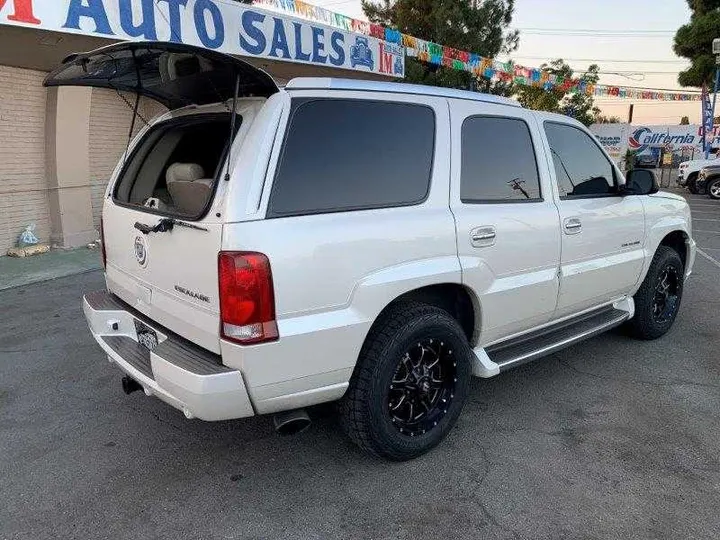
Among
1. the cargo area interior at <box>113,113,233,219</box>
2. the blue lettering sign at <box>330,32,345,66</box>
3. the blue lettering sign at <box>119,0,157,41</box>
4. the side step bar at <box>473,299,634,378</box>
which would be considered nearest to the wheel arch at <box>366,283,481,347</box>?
the side step bar at <box>473,299,634,378</box>

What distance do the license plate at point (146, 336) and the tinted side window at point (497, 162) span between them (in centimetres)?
182

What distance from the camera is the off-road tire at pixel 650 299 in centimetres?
460

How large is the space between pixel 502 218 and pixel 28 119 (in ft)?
28.3

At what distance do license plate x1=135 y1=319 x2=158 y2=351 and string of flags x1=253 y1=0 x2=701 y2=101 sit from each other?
305 inches

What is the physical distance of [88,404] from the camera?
3742 millimetres

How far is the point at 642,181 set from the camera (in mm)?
4188

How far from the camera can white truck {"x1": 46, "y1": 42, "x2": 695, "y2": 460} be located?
239 cm

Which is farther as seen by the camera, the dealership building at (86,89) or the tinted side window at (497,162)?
the dealership building at (86,89)

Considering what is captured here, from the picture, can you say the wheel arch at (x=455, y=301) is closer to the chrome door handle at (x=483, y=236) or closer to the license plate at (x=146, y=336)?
the chrome door handle at (x=483, y=236)

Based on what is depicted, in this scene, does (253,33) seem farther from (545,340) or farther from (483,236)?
(545,340)

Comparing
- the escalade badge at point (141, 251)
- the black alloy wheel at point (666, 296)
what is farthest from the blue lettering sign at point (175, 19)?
the black alloy wheel at point (666, 296)

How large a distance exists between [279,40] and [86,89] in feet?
11.2

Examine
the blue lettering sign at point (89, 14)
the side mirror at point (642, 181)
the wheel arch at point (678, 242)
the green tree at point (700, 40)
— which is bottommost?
the wheel arch at point (678, 242)

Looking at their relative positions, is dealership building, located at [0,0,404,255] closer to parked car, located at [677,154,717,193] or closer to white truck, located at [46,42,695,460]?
white truck, located at [46,42,695,460]
